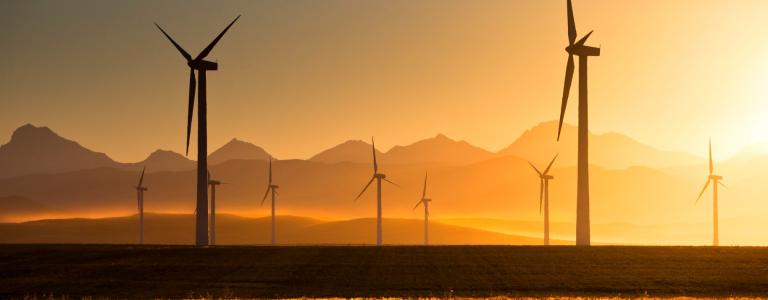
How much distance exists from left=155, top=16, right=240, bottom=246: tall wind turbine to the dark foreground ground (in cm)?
290

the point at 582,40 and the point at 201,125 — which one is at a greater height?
the point at 582,40

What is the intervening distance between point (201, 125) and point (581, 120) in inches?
1366

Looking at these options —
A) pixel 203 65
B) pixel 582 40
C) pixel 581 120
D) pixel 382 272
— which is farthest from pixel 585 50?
pixel 203 65

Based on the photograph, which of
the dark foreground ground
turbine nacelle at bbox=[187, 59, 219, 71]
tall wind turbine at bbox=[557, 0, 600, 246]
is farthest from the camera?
turbine nacelle at bbox=[187, 59, 219, 71]

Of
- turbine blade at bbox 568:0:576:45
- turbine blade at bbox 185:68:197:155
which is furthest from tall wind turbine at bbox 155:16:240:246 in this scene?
turbine blade at bbox 568:0:576:45

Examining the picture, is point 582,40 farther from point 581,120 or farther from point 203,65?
point 203,65

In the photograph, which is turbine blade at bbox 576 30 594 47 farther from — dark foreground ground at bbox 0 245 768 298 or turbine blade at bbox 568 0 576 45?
dark foreground ground at bbox 0 245 768 298

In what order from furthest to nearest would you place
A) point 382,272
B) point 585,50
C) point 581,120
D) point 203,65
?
1. point 203,65
2. point 585,50
3. point 581,120
4. point 382,272

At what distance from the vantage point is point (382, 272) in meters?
70.2

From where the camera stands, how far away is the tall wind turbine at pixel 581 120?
85.6m

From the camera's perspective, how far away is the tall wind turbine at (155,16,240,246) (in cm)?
8869

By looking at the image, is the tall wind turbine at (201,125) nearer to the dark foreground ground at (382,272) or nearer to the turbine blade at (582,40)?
the dark foreground ground at (382,272)

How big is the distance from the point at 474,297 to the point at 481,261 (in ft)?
74.9

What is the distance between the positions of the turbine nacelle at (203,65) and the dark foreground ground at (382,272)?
59.8ft
